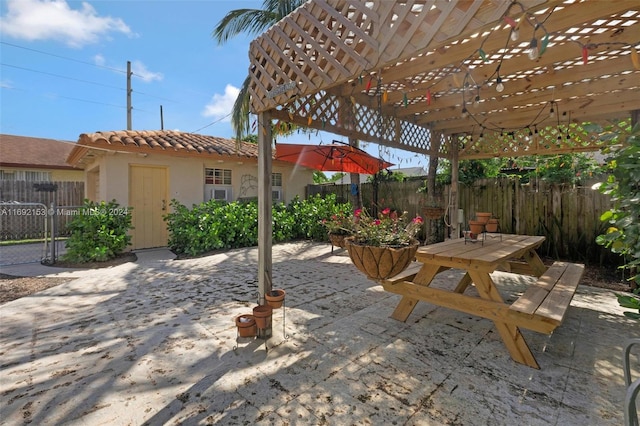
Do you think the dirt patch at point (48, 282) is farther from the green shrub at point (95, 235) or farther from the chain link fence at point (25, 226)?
the chain link fence at point (25, 226)

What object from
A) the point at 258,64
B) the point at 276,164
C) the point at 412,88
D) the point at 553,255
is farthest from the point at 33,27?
the point at 553,255

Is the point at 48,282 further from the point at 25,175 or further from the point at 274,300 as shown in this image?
the point at 25,175

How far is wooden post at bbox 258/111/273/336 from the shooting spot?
265 cm

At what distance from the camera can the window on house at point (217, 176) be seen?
25.3 feet

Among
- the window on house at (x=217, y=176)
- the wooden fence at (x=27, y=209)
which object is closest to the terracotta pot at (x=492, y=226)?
the window on house at (x=217, y=176)

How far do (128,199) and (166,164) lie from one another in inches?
46.5

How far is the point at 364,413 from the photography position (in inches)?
62.2

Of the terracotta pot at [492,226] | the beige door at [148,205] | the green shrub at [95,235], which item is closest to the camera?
the terracotta pot at [492,226]

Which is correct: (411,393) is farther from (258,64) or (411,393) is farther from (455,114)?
(455,114)

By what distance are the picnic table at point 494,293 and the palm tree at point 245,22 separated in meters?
5.71

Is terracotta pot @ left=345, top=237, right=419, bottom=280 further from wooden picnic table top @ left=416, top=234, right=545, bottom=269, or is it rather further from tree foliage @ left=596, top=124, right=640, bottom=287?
tree foliage @ left=596, top=124, right=640, bottom=287

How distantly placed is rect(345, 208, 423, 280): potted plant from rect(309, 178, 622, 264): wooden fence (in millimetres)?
4756

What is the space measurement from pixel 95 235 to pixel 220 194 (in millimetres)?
3102

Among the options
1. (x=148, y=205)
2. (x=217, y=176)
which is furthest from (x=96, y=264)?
(x=217, y=176)
